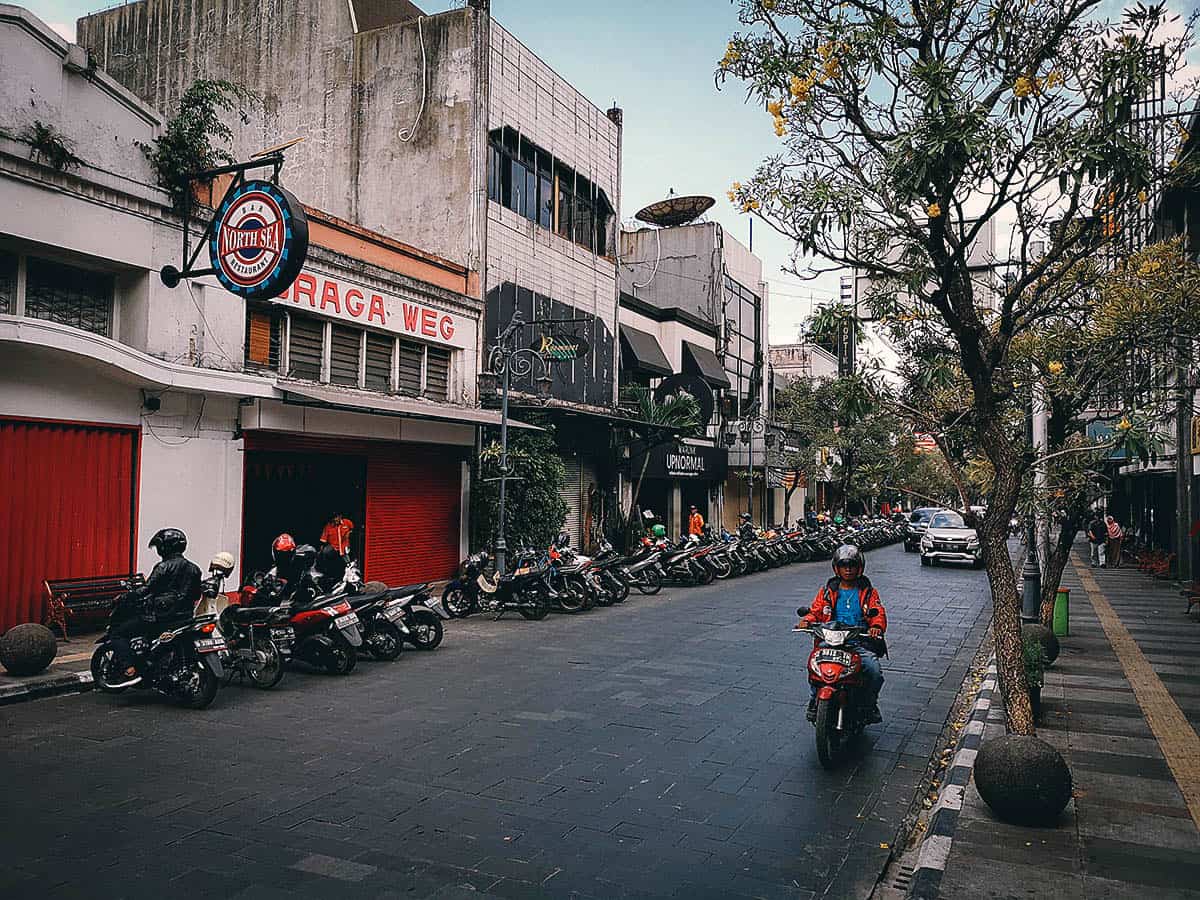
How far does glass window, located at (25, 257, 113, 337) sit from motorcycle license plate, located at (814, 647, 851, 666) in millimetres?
10516

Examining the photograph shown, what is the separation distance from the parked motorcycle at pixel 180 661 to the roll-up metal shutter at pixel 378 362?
9.15 meters

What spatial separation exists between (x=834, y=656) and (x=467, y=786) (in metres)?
2.92

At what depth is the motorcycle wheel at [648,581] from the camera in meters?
19.0

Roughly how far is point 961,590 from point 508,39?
55.2 feet

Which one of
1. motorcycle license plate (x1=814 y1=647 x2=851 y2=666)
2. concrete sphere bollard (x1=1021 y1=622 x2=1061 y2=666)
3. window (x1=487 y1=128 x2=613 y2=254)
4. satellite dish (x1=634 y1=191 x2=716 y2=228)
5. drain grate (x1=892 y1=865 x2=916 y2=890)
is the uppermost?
satellite dish (x1=634 y1=191 x2=716 y2=228)

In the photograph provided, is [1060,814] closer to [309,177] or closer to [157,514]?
[157,514]

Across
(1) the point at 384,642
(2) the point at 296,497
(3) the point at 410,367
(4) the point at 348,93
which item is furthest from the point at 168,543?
(4) the point at 348,93

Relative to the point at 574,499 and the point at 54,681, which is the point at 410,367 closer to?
the point at 574,499

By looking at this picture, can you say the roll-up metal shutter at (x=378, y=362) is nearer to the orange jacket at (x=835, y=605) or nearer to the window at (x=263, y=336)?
the window at (x=263, y=336)

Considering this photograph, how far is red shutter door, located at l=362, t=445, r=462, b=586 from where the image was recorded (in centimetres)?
1753

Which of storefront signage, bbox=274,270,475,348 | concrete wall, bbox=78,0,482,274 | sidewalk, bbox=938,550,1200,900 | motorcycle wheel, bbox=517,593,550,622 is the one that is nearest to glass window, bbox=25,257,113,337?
storefront signage, bbox=274,270,475,348

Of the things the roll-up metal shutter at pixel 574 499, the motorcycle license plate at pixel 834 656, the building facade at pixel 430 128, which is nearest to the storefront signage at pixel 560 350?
the building facade at pixel 430 128

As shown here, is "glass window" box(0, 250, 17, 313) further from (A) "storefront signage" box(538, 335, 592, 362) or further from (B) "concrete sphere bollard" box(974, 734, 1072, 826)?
(B) "concrete sphere bollard" box(974, 734, 1072, 826)

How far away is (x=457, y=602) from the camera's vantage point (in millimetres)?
15320
